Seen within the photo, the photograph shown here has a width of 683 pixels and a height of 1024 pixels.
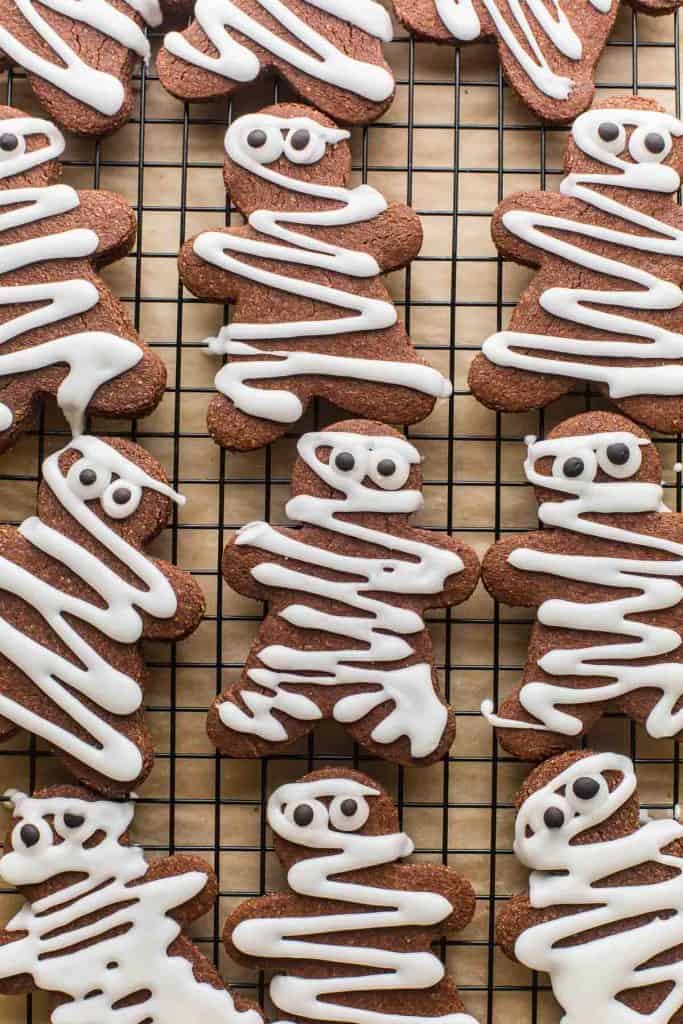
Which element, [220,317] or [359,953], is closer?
[359,953]

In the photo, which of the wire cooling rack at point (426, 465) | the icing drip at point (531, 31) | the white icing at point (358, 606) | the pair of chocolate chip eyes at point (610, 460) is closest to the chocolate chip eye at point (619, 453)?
the pair of chocolate chip eyes at point (610, 460)

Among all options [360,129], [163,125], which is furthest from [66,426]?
[360,129]

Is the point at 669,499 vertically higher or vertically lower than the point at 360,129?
lower

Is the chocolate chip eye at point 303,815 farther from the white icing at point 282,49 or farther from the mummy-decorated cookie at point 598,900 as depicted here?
the white icing at point 282,49

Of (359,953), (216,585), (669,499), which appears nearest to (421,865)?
(359,953)

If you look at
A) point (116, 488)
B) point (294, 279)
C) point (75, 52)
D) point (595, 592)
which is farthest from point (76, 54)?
point (595, 592)

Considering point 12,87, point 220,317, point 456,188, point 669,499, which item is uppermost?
point 12,87

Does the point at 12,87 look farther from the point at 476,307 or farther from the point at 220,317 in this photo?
the point at 476,307
